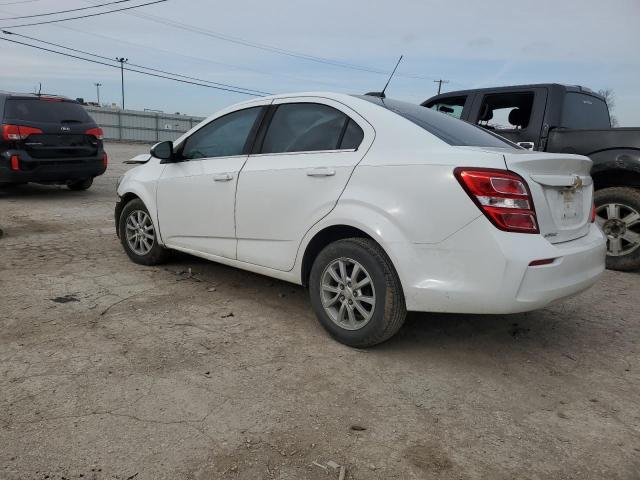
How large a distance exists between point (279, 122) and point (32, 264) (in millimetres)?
2970

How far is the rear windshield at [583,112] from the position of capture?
6141 mm

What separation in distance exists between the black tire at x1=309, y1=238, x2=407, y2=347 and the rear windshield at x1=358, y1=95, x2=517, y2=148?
82cm

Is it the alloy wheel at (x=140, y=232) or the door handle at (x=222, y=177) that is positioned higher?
the door handle at (x=222, y=177)

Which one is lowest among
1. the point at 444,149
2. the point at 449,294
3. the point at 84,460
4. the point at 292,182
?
the point at 84,460

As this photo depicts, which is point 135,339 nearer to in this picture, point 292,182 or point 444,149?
point 292,182

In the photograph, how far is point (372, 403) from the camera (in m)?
2.74

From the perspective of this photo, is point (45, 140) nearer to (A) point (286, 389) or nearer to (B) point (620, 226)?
(A) point (286, 389)

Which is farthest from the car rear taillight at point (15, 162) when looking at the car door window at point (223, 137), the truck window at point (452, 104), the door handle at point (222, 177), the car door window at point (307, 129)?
the truck window at point (452, 104)

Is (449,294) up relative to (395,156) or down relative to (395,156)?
down

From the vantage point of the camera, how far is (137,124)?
33.3 meters

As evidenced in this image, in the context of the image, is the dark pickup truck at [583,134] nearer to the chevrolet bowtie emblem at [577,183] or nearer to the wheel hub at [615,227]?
the wheel hub at [615,227]

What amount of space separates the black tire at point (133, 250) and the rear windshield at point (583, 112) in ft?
15.5

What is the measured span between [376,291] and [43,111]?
753 centimetres

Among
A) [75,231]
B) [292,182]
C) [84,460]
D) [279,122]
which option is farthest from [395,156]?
[75,231]
